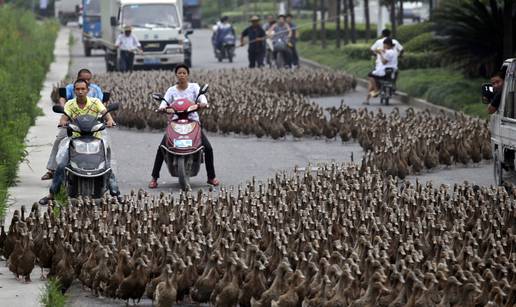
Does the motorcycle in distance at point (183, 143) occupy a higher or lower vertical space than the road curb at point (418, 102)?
higher

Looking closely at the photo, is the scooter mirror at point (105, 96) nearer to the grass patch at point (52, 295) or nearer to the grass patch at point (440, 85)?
the grass patch at point (52, 295)

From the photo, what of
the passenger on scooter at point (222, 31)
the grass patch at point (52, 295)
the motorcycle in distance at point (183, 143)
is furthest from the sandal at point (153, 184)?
the passenger on scooter at point (222, 31)

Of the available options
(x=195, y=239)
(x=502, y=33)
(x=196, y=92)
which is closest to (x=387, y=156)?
(x=196, y=92)

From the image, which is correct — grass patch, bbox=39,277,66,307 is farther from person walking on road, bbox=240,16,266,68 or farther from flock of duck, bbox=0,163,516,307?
person walking on road, bbox=240,16,266,68

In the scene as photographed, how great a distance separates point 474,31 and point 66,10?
5823 cm

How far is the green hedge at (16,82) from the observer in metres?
17.7

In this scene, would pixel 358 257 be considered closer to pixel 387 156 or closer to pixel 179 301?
pixel 179 301

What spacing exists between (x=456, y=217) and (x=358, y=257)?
2453 millimetres

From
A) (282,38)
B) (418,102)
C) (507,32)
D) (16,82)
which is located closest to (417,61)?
(282,38)

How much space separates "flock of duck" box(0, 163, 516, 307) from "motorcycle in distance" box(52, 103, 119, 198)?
146cm

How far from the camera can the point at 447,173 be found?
18.7 metres

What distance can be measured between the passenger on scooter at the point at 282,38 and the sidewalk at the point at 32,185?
22.4 feet

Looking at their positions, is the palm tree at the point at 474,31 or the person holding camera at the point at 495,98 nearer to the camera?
the person holding camera at the point at 495,98

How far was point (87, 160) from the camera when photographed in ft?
50.5
